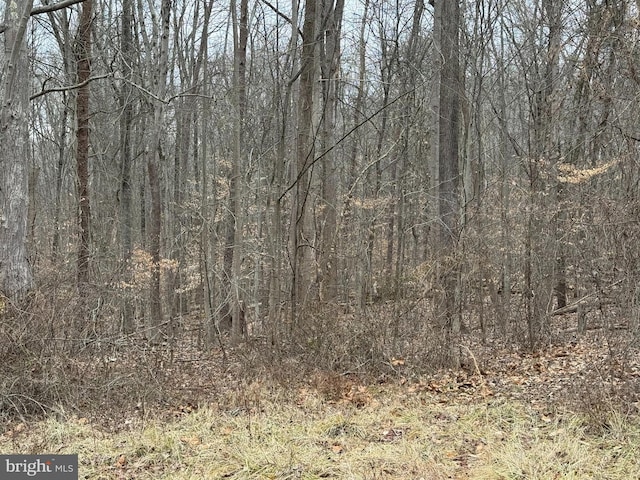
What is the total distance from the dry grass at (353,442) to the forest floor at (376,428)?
0.4 inches

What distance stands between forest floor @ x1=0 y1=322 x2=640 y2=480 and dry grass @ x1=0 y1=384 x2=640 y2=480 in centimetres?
1

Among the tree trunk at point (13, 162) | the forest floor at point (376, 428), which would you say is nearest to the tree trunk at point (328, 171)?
the forest floor at point (376, 428)

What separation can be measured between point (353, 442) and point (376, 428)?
46 cm

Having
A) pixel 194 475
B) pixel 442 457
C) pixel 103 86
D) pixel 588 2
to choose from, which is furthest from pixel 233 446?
pixel 103 86

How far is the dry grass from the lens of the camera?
3.79 metres

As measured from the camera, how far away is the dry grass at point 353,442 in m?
3.79

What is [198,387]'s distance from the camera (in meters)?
6.48

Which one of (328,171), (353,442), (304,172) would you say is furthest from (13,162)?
(328,171)

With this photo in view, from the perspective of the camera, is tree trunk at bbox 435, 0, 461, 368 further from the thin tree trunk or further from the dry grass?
the thin tree trunk

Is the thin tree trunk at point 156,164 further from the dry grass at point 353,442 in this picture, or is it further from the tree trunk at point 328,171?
A: the dry grass at point 353,442

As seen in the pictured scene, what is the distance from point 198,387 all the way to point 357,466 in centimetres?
315

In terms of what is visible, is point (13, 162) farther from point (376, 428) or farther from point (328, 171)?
point (328, 171)

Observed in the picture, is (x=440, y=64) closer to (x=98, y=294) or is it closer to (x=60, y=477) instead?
(x=98, y=294)

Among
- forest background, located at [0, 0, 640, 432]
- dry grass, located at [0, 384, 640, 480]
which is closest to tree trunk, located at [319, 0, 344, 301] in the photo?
forest background, located at [0, 0, 640, 432]
